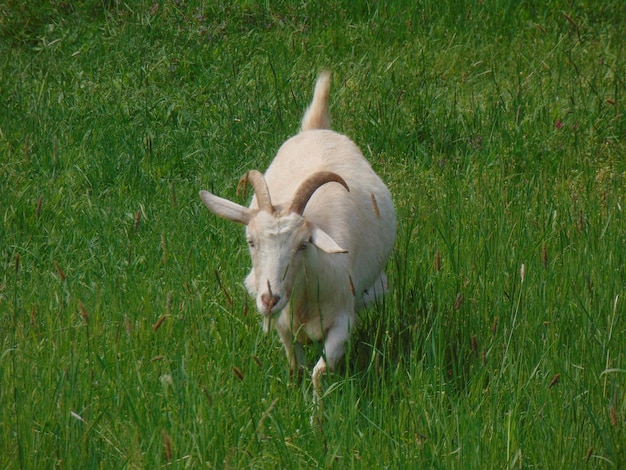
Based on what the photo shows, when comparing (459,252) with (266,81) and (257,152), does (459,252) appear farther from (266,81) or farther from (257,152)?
(266,81)

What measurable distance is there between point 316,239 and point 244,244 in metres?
1.33

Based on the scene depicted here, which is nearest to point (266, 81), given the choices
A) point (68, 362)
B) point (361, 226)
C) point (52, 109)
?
point (52, 109)

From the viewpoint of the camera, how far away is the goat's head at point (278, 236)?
4.46 m

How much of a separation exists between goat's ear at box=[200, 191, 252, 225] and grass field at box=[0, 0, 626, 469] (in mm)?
387

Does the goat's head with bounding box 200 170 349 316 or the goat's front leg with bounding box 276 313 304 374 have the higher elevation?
the goat's head with bounding box 200 170 349 316

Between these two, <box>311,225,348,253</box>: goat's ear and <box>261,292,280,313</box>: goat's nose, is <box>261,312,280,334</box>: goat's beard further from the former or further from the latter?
<box>311,225,348,253</box>: goat's ear

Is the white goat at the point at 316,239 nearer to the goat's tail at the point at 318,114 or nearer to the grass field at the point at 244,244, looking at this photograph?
the goat's tail at the point at 318,114

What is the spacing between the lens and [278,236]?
14.8ft

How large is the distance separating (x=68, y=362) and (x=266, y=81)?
4588mm

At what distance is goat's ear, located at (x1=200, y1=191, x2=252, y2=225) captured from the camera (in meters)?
4.70

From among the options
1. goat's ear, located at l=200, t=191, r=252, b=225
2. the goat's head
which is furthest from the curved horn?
goat's ear, located at l=200, t=191, r=252, b=225

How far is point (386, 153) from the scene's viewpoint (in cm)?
721

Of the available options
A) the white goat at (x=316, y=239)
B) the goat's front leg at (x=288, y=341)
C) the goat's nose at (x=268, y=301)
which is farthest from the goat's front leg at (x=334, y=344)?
the goat's nose at (x=268, y=301)

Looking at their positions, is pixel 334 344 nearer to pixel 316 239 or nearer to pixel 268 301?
pixel 316 239
